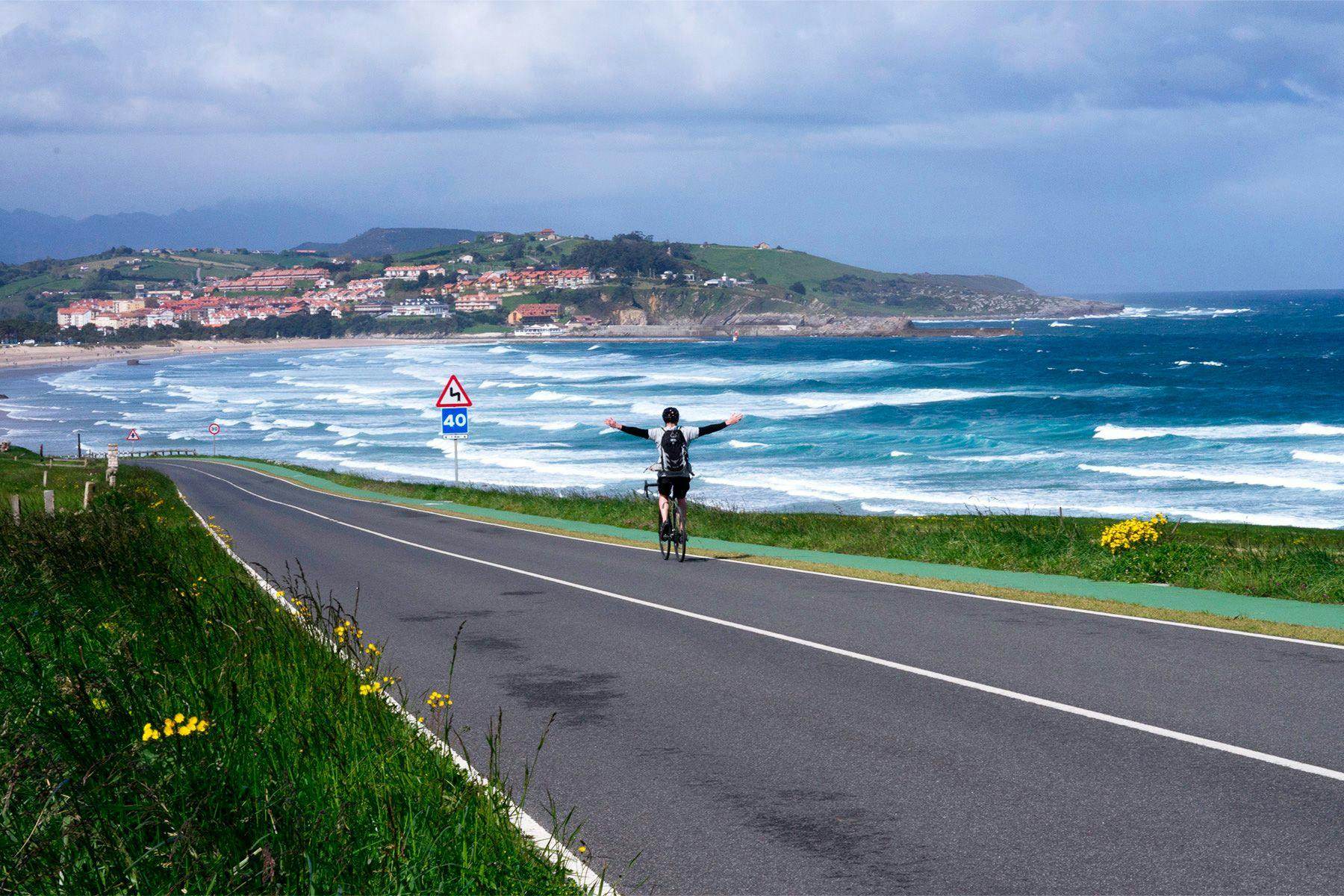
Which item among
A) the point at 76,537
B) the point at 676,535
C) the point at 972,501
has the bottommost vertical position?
the point at 972,501

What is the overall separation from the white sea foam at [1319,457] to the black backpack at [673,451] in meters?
37.5

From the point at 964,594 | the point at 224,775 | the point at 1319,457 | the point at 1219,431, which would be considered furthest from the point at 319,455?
the point at 224,775

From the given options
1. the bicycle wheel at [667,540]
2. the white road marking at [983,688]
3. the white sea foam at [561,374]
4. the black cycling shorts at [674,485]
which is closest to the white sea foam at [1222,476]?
the bicycle wheel at [667,540]

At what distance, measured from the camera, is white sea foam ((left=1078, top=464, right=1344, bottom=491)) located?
132 ft

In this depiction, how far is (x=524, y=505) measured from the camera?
2967 centimetres

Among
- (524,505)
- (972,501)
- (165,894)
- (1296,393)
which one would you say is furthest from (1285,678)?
(1296,393)

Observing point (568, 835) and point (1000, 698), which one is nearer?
point (568, 835)

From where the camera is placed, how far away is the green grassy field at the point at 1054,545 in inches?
517

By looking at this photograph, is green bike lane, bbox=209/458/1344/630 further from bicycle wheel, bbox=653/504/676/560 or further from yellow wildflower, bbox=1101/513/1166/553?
bicycle wheel, bbox=653/504/676/560

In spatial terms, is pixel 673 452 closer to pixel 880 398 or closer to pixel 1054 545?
pixel 1054 545

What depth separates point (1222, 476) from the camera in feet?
142

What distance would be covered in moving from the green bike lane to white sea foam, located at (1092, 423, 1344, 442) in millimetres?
40225

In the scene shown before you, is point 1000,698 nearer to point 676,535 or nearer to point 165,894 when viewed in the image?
point 165,894

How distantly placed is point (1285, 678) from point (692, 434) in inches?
358
